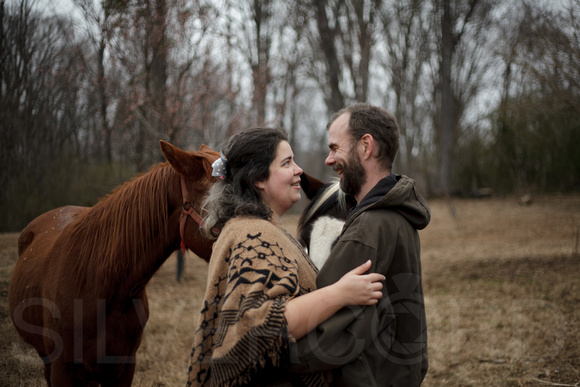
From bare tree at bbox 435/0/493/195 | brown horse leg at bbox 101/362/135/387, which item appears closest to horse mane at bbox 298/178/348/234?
brown horse leg at bbox 101/362/135/387

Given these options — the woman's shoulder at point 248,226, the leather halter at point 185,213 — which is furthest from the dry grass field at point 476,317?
the woman's shoulder at point 248,226

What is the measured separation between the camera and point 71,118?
14.1ft

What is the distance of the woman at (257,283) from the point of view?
149cm

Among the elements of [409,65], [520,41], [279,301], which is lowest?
[279,301]

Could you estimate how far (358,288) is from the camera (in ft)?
5.09

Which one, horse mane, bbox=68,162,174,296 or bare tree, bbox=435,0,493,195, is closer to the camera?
horse mane, bbox=68,162,174,296

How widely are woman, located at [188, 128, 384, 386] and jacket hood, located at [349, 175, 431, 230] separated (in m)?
0.30

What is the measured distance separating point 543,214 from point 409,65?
8.94 m

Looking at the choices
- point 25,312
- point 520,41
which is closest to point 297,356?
point 25,312

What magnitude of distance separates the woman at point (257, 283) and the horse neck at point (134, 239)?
0.64 m

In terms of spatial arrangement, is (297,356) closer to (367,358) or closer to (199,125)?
(367,358)

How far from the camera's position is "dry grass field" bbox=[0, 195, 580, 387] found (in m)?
3.64

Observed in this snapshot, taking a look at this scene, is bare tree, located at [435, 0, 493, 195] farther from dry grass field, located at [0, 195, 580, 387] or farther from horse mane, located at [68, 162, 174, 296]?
horse mane, located at [68, 162, 174, 296]

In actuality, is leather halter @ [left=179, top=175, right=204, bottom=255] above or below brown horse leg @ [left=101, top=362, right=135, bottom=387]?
above
